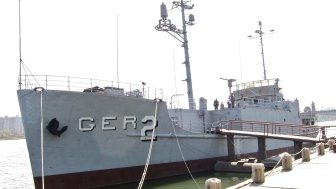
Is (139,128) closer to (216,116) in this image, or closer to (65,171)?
(65,171)

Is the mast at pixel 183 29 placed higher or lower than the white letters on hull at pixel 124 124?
higher

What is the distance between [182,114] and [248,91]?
8.95 meters

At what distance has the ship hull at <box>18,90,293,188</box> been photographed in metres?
11.1

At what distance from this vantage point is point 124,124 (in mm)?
12688

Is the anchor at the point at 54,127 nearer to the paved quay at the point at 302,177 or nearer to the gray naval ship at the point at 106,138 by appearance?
the gray naval ship at the point at 106,138

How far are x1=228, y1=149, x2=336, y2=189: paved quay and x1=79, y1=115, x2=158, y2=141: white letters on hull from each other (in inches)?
199

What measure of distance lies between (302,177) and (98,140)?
258 inches

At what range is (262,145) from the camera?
53.6 feet

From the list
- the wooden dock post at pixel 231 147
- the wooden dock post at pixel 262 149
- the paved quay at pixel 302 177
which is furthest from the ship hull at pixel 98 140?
the paved quay at pixel 302 177

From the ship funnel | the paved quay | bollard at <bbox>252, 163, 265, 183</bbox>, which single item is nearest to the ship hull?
the paved quay

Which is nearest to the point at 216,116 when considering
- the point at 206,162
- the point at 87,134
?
the point at 206,162

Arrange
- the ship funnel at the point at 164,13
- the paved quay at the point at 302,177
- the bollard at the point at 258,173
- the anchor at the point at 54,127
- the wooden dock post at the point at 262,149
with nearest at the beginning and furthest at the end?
the paved quay at the point at 302,177
the bollard at the point at 258,173
the anchor at the point at 54,127
the wooden dock post at the point at 262,149
the ship funnel at the point at 164,13

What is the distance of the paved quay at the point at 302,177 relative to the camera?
7.44 m

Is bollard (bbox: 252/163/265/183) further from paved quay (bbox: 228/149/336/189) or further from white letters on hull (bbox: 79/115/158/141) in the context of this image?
white letters on hull (bbox: 79/115/158/141)
